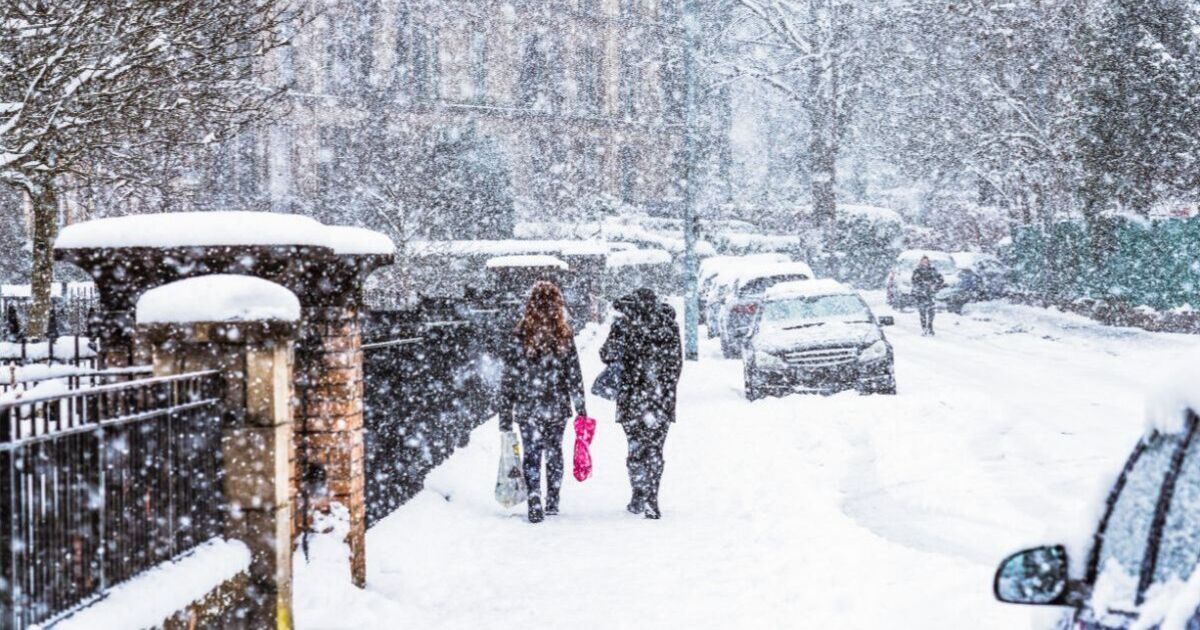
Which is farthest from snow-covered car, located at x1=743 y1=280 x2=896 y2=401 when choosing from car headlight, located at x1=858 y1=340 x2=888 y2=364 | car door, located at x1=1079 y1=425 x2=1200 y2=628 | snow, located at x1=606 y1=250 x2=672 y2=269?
snow, located at x1=606 y1=250 x2=672 y2=269

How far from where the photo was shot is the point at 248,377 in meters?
5.79

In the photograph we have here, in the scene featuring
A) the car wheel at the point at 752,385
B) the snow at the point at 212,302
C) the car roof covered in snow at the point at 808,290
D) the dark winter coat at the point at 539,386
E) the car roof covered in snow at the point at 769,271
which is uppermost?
the snow at the point at 212,302

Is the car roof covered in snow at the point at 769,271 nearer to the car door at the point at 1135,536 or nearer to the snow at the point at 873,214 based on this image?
the car door at the point at 1135,536

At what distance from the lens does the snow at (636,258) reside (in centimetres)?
3950

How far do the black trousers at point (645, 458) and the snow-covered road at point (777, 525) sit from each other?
11.1 inches

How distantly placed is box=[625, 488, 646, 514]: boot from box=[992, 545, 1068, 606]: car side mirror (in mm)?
7117

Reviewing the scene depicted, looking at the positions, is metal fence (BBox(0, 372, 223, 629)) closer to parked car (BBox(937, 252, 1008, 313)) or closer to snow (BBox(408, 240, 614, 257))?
snow (BBox(408, 240, 614, 257))

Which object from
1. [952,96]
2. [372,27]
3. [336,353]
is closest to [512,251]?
[952,96]

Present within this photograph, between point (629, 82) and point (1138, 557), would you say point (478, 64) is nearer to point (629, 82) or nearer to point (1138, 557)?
point (629, 82)

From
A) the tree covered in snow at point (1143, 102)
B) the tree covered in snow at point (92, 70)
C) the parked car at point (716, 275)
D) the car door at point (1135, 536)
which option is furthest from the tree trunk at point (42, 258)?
the tree covered in snow at point (1143, 102)

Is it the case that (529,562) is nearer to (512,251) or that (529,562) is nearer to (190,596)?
(190,596)

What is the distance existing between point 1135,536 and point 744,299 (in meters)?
21.3

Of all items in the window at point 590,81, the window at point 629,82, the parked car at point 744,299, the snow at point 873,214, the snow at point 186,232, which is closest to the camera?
the snow at point 186,232

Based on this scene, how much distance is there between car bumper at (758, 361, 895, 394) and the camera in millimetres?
16812
